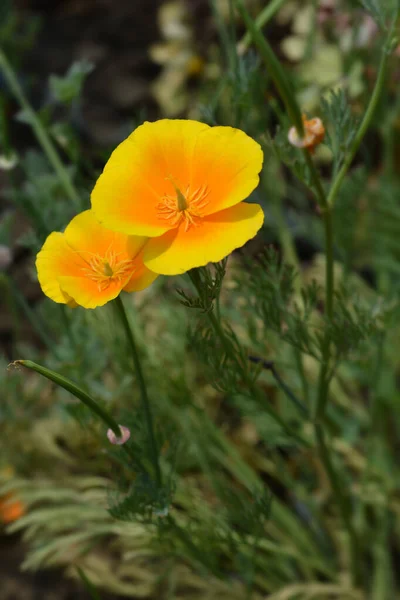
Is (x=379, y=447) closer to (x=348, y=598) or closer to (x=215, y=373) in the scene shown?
(x=348, y=598)

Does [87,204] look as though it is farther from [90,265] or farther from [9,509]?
[9,509]

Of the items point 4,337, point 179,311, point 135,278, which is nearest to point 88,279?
point 135,278

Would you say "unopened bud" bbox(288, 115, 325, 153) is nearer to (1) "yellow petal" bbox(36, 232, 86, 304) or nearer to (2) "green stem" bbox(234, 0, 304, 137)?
(2) "green stem" bbox(234, 0, 304, 137)

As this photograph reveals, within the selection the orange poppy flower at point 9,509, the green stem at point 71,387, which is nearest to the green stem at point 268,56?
the green stem at point 71,387

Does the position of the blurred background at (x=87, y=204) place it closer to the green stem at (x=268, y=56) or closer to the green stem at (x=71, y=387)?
the green stem at (x=268, y=56)

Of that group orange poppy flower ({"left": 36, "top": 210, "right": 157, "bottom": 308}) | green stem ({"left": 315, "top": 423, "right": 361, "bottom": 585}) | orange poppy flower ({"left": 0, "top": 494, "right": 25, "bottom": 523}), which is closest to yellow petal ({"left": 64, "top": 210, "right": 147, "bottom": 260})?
orange poppy flower ({"left": 36, "top": 210, "right": 157, "bottom": 308})

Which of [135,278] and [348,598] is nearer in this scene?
[135,278]

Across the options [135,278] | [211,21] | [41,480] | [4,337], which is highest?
[211,21]
